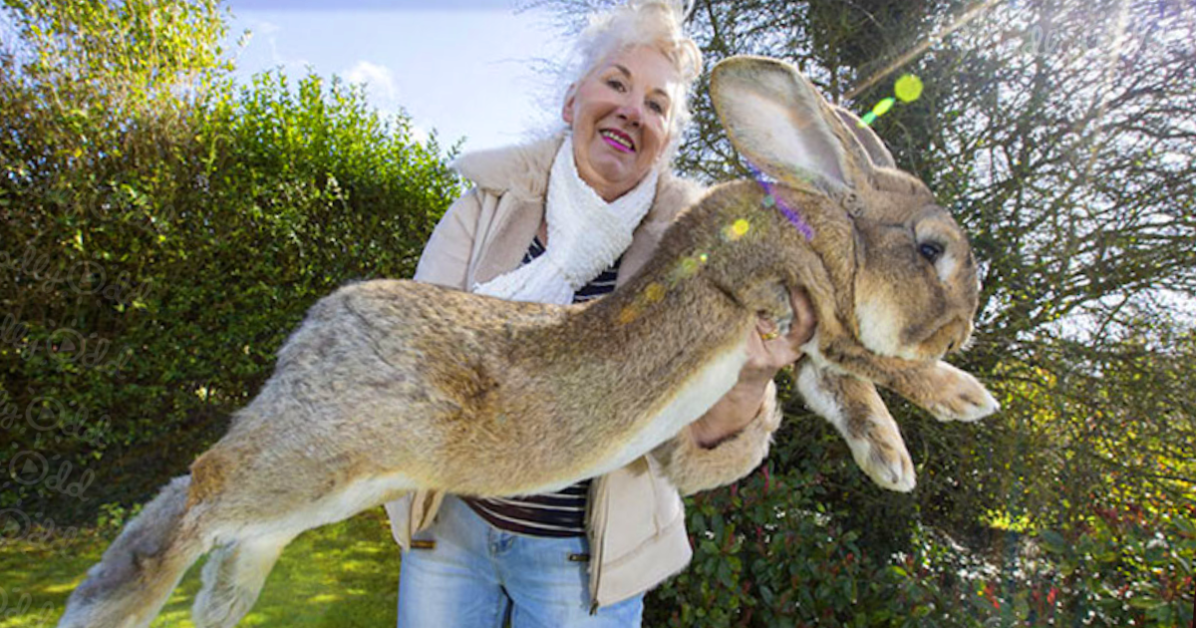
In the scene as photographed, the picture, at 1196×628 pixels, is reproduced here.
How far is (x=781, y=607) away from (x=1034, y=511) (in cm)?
160

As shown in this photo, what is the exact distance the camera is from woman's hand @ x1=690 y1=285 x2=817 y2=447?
1781 mm

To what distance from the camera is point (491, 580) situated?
7.62 ft

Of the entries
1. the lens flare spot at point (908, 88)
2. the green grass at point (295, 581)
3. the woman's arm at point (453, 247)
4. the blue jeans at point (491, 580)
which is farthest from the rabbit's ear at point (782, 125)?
the green grass at point (295, 581)

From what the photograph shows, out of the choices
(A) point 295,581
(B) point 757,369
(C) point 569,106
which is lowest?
(A) point 295,581

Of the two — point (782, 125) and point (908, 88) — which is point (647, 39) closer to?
point (782, 125)

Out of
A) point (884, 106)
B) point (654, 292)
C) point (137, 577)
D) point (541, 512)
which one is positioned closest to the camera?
point (137, 577)

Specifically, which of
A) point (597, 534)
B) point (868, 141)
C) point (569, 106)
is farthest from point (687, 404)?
point (569, 106)

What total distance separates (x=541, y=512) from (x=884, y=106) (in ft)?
11.7

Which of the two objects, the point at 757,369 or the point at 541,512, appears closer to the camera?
the point at 757,369

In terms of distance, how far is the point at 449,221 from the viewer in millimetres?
2436

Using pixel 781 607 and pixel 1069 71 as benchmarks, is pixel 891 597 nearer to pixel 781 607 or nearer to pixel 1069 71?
pixel 781 607

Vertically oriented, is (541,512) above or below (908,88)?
below

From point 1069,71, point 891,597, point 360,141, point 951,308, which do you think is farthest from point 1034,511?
point 360,141

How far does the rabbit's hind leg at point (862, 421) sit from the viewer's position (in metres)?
1.85
